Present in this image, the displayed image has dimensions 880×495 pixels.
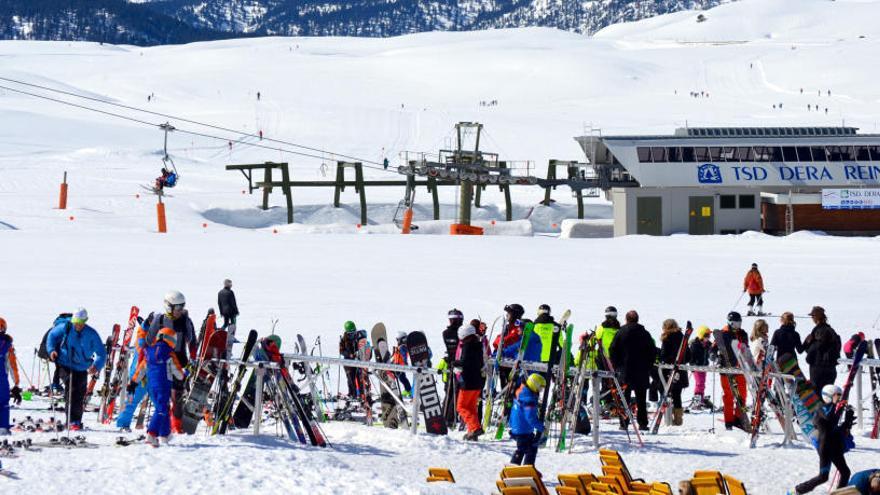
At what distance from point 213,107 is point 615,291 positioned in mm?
56714

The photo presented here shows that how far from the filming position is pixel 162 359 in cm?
1065

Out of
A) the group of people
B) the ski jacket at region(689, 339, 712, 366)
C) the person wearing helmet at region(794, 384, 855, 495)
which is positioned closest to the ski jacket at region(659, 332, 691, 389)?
the ski jacket at region(689, 339, 712, 366)

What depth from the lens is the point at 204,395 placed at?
11.6m

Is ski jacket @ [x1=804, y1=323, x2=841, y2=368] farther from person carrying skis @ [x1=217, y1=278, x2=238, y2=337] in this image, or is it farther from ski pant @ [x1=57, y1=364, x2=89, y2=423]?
person carrying skis @ [x1=217, y1=278, x2=238, y2=337]

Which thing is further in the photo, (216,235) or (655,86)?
(655,86)

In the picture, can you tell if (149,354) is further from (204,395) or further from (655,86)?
(655,86)

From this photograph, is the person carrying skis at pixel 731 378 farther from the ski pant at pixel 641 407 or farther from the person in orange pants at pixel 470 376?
the person in orange pants at pixel 470 376

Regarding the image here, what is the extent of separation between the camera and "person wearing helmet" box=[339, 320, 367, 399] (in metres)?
14.2

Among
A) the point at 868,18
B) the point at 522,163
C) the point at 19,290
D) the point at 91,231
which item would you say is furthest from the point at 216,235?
the point at 868,18

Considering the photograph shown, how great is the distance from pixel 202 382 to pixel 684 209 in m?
30.7

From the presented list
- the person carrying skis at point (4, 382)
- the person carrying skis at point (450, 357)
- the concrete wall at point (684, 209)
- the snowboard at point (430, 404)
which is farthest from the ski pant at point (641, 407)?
the concrete wall at point (684, 209)

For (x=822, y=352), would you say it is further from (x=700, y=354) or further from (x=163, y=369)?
(x=163, y=369)

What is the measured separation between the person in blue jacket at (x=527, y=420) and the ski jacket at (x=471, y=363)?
1411 millimetres

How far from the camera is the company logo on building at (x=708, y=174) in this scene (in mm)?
40906
